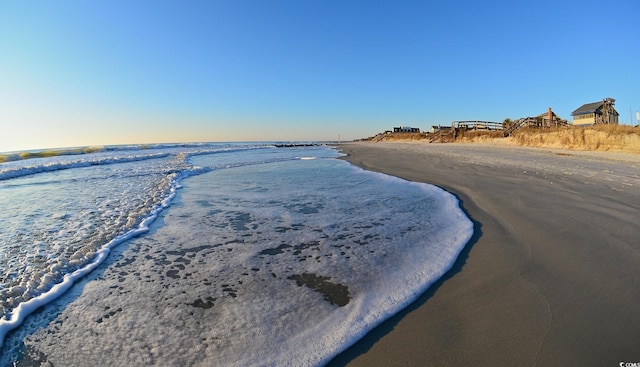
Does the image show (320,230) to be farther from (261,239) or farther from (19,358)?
(19,358)

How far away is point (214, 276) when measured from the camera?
302 centimetres

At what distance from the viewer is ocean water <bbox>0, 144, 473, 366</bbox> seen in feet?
6.57

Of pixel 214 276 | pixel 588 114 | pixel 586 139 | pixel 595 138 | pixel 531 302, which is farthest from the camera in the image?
pixel 588 114

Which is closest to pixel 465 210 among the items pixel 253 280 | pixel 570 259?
pixel 570 259

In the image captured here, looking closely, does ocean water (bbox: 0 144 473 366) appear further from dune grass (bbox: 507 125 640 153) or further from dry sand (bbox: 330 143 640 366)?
dune grass (bbox: 507 125 640 153)

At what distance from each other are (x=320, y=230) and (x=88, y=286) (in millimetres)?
2722

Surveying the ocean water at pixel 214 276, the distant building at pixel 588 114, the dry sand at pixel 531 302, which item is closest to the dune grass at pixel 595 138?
A: the dry sand at pixel 531 302

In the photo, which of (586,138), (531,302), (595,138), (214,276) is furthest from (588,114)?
(214,276)

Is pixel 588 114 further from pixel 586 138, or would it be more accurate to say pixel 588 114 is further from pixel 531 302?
pixel 531 302

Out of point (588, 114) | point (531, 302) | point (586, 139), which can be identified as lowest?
point (531, 302)

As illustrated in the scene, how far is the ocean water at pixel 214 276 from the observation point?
78.8 inches

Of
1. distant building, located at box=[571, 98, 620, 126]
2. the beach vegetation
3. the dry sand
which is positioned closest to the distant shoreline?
the beach vegetation

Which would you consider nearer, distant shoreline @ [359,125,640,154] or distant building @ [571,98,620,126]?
distant shoreline @ [359,125,640,154]

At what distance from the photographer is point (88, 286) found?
2.91 metres
